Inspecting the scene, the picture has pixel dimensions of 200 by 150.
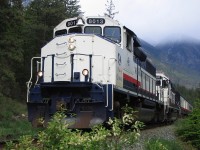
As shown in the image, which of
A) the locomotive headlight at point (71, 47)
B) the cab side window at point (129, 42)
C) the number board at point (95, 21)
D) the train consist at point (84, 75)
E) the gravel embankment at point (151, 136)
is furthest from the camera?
the cab side window at point (129, 42)

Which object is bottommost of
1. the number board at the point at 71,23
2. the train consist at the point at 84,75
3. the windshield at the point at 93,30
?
the train consist at the point at 84,75

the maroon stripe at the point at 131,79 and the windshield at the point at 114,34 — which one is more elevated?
the windshield at the point at 114,34

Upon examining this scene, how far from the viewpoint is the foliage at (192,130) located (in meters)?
12.2

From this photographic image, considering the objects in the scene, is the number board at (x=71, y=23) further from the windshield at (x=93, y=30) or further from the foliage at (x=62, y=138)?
the foliage at (x=62, y=138)

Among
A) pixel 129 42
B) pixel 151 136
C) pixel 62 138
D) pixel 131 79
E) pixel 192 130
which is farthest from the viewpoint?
pixel 131 79

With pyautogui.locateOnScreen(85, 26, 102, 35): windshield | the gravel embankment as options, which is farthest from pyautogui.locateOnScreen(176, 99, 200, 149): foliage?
pyautogui.locateOnScreen(85, 26, 102, 35): windshield

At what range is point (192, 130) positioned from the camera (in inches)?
501

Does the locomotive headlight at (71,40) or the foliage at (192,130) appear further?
the locomotive headlight at (71,40)

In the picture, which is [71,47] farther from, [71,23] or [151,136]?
[151,136]

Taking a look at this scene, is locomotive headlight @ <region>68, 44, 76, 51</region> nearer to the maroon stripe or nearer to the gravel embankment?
the maroon stripe

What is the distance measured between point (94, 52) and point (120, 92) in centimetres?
162

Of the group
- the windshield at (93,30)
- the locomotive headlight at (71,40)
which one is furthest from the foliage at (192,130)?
the locomotive headlight at (71,40)

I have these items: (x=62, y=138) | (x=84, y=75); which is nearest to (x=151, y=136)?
(x=84, y=75)

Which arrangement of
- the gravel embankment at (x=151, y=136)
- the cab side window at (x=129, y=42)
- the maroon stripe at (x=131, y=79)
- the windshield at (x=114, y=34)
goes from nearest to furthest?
the gravel embankment at (x=151, y=136) → the windshield at (x=114, y=34) → the maroon stripe at (x=131, y=79) → the cab side window at (x=129, y=42)
